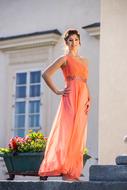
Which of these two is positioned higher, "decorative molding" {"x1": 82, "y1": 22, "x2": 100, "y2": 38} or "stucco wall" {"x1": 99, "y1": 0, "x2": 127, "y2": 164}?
"decorative molding" {"x1": 82, "y1": 22, "x2": 100, "y2": 38}

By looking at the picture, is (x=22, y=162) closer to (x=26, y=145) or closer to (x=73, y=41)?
(x=26, y=145)

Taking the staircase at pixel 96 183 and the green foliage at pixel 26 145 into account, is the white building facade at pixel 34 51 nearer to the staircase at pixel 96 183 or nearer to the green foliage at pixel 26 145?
the green foliage at pixel 26 145

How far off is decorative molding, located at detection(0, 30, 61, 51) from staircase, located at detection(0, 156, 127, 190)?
661 cm

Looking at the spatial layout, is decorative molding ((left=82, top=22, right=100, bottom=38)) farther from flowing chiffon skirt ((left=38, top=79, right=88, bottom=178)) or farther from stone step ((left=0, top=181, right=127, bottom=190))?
stone step ((left=0, top=181, right=127, bottom=190))

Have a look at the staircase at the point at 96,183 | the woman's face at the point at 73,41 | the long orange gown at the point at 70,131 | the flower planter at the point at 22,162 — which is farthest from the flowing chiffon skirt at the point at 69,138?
the flower planter at the point at 22,162

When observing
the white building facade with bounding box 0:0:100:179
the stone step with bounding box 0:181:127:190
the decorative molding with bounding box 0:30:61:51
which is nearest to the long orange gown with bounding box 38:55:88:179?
the stone step with bounding box 0:181:127:190

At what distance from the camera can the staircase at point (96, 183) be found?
14.6ft

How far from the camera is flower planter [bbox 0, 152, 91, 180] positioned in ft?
22.6

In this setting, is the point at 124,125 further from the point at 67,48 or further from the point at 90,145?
the point at 67,48

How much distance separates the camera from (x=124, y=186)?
14.5 feet

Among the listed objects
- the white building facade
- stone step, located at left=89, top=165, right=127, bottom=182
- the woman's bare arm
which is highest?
the white building facade

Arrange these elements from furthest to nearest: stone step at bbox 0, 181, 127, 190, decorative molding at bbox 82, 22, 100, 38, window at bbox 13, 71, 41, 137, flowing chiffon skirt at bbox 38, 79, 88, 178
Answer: window at bbox 13, 71, 41, 137
decorative molding at bbox 82, 22, 100, 38
flowing chiffon skirt at bbox 38, 79, 88, 178
stone step at bbox 0, 181, 127, 190

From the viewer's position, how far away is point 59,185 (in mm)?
4621

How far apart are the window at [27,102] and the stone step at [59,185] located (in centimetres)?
656
